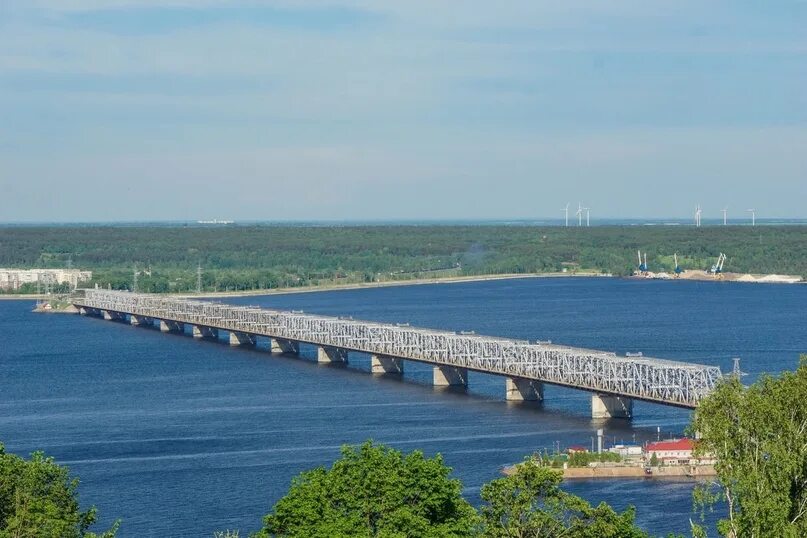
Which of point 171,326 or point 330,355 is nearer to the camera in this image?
point 330,355

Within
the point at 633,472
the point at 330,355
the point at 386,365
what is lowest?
the point at 330,355

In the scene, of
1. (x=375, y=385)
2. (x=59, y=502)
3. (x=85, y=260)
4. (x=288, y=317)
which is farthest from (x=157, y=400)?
(x=85, y=260)

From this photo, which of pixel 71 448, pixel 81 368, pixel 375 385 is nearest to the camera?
pixel 71 448

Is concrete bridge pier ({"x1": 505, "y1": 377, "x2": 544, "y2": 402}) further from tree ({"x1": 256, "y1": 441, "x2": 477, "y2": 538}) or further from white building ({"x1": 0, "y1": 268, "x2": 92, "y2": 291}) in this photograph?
white building ({"x1": 0, "y1": 268, "x2": 92, "y2": 291})

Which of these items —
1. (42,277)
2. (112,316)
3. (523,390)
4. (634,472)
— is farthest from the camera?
(42,277)

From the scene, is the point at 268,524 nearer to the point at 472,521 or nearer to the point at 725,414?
the point at 472,521

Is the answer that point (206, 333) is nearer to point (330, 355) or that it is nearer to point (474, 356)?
point (330, 355)

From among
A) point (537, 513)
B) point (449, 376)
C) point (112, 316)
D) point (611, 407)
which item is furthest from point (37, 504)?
point (112, 316)
